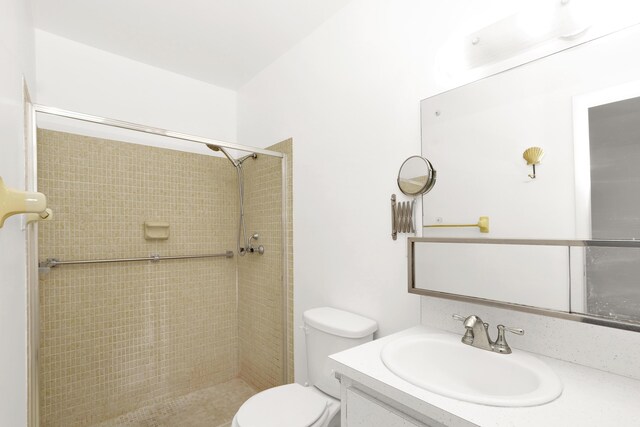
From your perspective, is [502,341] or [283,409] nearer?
[502,341]

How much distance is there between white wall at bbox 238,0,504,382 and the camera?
139cm

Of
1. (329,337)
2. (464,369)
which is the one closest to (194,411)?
(329,337)

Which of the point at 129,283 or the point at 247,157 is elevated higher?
the point at 247,157

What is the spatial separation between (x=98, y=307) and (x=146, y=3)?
70.3 inches

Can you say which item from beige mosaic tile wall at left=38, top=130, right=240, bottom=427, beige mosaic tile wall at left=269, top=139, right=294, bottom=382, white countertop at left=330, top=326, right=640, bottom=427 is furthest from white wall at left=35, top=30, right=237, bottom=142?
white countertop at left=330, top=326, right=640, bottom=427

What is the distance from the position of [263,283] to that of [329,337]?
0.89m

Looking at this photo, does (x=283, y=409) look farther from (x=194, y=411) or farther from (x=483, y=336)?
(x=194, y=411)

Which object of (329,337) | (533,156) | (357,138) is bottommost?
(329,337)

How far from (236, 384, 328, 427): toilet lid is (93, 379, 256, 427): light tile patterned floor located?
2.61 feet

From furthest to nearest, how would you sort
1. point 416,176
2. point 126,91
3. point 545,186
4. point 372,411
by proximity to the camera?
point 126,91
point 416,176
point 545,186
point 372,411

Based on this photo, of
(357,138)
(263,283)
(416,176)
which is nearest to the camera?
(416,176)

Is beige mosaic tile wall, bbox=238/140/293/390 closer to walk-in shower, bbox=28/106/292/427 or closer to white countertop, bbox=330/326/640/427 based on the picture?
walk-in shower, bbox=28/106/292/427

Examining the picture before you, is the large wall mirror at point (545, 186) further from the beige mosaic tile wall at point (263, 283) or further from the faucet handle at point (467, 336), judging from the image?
the beige mosaic tile wall at point (263, 283)

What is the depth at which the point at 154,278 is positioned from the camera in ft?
7.18
